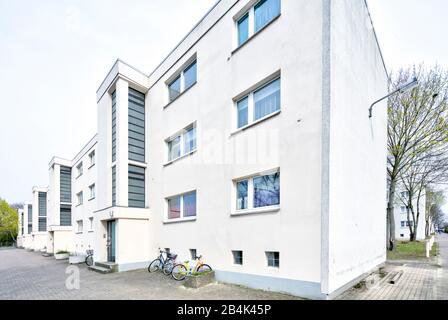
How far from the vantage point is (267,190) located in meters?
7.90

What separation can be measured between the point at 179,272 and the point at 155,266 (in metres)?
2.60

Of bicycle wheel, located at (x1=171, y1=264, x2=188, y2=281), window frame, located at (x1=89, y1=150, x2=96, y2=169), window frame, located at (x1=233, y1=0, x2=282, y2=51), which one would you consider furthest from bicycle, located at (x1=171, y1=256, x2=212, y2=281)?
window frame, located at (x1=89, y1=150, x2=96, y2=169)

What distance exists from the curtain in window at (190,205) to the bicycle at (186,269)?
1.88m

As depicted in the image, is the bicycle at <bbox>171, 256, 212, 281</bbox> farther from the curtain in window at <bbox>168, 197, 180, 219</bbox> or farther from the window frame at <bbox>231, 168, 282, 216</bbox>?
the curtain in window at <bbox>168, 197, 180, 219</bbox>

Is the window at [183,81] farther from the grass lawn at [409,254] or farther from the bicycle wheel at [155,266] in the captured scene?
the grass lawn at [409,254]

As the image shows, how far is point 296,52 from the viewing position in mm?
7355

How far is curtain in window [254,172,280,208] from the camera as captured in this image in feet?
25.1

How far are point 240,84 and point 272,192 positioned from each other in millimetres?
3814

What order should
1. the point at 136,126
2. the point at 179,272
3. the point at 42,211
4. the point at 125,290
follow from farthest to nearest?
1. the point at 42,211
2. the point at 136,126
3. the point at 179,272
4. the point at 125,290

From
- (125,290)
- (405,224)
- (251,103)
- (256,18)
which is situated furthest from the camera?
(405,224)

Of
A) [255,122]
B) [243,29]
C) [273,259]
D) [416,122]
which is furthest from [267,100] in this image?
[416,122]

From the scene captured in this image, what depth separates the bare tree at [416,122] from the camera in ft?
53.1

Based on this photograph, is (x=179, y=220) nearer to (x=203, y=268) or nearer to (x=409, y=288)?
(x=203, y=268)

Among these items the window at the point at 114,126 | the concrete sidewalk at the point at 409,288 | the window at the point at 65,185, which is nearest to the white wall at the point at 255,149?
the concrete sidewalk at the point at 409,288
